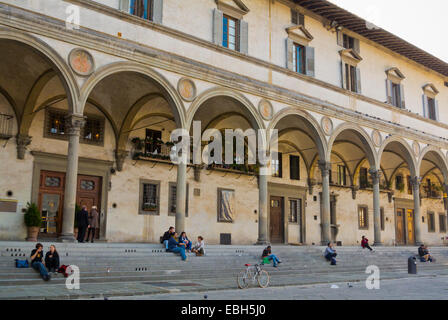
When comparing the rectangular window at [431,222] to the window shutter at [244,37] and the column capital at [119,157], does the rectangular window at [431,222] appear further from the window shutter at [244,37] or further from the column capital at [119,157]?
the column capital at [119,157]

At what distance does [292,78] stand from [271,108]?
2.39 meters

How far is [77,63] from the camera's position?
14.5 m

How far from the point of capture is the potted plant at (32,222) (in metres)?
16.5

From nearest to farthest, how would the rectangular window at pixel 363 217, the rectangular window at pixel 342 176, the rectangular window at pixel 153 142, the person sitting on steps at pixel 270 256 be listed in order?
the person sitting on steps at pixel 270 256 → the rectangular window at pixel 153 142 → the rectangular window at pixel 342 176 → the rectangular window at pixel 363 217

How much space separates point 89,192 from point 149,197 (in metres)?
2.76

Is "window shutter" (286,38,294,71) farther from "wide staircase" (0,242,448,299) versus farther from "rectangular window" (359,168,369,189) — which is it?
"rectangular window" (359,168,369,189)

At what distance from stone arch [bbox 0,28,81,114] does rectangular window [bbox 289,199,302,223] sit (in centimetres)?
1509

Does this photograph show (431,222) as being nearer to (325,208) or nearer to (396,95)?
(396,95)

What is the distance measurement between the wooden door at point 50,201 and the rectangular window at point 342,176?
17498 millimetres

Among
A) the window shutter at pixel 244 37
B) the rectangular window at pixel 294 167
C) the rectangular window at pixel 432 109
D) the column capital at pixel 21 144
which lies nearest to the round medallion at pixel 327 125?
the rectangular window at pixel 294 167

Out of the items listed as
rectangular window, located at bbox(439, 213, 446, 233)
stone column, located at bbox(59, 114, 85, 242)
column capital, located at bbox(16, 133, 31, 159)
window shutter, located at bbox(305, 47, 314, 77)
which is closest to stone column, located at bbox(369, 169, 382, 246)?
window shutter, located at bbox(305, 47, 314, 77)

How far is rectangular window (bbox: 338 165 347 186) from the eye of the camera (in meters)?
29.2

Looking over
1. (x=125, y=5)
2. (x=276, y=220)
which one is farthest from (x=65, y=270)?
(x=276, y=220)

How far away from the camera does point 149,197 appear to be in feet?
67.6
